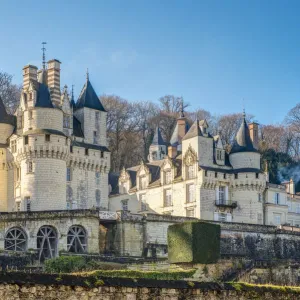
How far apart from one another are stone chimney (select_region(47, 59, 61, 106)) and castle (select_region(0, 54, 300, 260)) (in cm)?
A: 7

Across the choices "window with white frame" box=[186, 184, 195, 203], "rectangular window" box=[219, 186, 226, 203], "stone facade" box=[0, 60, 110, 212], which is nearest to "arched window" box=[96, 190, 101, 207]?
"stone facade" box=[0, 60, 110, 212]

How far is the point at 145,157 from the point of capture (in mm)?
75250

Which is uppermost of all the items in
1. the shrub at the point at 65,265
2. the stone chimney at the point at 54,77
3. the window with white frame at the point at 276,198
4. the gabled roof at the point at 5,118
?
the stone chimney at the point at 54,77

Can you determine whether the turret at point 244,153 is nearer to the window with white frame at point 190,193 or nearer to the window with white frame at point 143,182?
the window with white frame at point 190,193

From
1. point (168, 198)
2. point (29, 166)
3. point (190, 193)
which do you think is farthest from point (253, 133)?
point (29, 166)

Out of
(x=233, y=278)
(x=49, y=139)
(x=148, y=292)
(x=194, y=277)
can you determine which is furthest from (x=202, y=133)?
(x=148, y=292)

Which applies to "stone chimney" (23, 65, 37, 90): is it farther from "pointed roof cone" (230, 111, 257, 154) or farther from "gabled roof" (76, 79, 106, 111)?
"pointed roof cone" (230, 111, 257, 154)

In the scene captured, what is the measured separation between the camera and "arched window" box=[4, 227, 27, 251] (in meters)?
39.7

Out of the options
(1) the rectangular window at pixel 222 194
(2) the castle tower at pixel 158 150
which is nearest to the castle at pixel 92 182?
(1) the rectangular window at pixel 222 194

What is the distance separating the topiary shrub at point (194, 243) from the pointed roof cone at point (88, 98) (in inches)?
752

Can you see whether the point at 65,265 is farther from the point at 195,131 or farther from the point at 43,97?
the point at 195,131

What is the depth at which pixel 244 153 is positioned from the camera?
5494 cm

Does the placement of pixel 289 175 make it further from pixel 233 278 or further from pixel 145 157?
pixel 233 278

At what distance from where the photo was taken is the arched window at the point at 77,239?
135 ft
